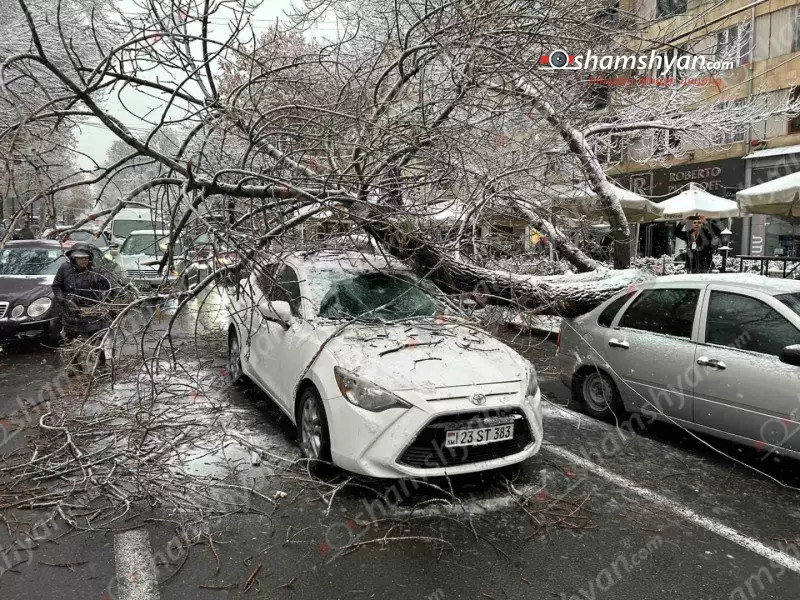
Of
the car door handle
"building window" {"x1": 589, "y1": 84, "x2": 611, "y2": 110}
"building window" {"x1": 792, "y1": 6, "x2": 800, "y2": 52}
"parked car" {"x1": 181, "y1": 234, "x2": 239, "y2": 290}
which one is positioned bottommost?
the car door handle

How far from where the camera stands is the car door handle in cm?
443

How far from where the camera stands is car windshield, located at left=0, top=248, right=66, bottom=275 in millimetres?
9281

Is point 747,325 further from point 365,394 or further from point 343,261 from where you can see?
point 343,261

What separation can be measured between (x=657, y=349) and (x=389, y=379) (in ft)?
8.51

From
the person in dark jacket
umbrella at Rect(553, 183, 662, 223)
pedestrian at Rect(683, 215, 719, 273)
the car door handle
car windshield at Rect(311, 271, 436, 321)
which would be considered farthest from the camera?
pedestrian at Rect(683, 215, 719, 273)

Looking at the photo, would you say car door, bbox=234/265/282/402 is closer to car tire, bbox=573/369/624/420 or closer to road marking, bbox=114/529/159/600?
road marking, bbox=114/529/159/600

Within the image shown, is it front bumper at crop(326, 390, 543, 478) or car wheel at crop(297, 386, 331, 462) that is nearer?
front bumper at crop(326, 390, 543, 478)

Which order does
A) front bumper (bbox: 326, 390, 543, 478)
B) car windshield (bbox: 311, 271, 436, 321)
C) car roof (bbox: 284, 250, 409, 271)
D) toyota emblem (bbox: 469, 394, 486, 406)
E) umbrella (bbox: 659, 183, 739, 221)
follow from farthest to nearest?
umbrella (bbox: 659, 183, 739, 221) → car roof (bbox: 284, 250, 409, 271) → car windshield (bbox: 311, 271, 436, 321) → toyota emblem (bbox: 469, 394, 486, 406) → front bumper (bbox: 326, 390, 543, 478)

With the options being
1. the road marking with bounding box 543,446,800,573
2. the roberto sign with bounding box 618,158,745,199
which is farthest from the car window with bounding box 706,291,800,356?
the roberto sign with bounding box 618,158,745,199

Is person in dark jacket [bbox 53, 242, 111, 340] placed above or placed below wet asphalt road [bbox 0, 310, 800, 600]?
Result: above

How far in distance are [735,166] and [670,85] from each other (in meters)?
10.6

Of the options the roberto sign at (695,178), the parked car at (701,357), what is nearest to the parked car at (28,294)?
the parked car at (701,357)

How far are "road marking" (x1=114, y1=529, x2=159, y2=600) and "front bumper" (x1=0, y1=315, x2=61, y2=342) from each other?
6.01 m

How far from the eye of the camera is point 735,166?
20.4 metres
